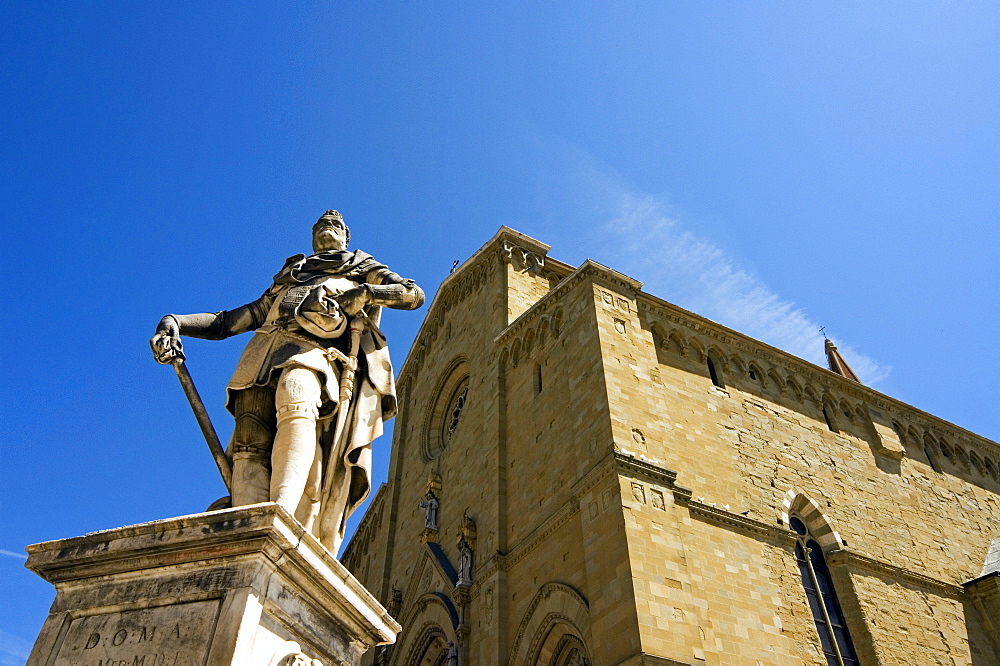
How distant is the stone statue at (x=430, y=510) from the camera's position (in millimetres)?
17797

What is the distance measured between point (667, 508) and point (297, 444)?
9.03 metres

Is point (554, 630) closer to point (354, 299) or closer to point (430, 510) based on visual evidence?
point (430, 510)

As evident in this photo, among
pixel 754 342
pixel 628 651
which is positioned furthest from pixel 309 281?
pixel 754 342

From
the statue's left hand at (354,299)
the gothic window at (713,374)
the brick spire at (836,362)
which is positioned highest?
the brick spire at (836,362)

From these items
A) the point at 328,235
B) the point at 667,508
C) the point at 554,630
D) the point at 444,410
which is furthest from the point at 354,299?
the point at 444,410

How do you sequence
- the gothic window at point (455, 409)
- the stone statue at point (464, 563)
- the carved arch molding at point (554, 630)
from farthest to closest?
the gothic window at point (455, 409) < the stone statue at point (464, 563) < the carved arch molding at point (554, 630)

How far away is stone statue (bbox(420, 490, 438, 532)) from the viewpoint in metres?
17.8

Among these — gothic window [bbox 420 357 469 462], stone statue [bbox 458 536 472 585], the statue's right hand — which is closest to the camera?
the statue's right hand

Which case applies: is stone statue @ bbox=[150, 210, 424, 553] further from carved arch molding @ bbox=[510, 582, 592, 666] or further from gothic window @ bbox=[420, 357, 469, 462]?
gothic window @ bbox=[420, 357, 469, 462]

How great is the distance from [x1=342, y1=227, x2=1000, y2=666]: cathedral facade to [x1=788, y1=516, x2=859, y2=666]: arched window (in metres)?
0.04

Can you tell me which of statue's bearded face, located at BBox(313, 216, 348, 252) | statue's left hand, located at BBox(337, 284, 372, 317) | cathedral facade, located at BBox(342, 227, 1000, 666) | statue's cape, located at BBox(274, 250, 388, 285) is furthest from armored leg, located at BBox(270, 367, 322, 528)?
cathedral facade, located at BBox(342, 227, 1000, 666)

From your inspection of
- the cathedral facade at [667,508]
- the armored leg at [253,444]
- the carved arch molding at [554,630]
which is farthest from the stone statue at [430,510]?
the armored leg at [253,444]

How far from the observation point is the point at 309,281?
5.21 meters

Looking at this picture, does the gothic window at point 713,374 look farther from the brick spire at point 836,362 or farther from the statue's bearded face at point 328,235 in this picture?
the brick spire at point 836,362
